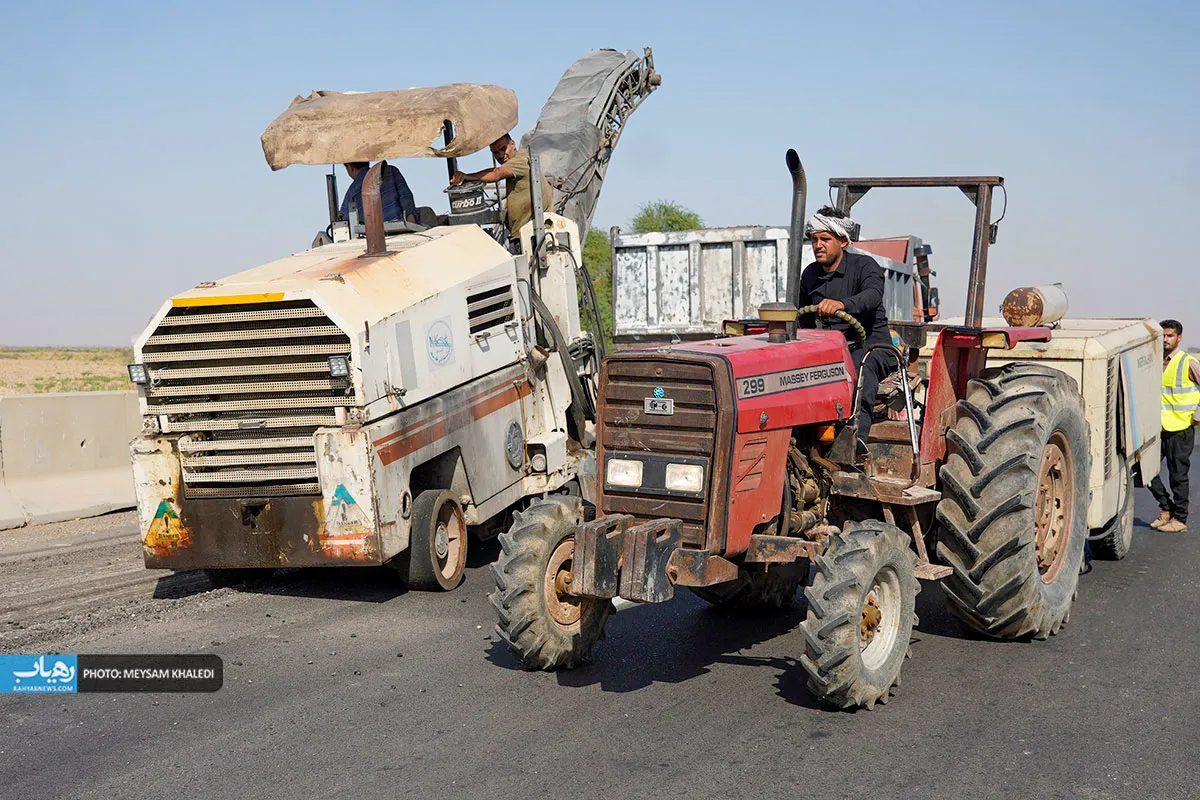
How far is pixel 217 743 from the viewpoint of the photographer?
562 centimetres

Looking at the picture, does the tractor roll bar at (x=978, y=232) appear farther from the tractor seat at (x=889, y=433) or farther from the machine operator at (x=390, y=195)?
the machine operator at (x=390, y=195)

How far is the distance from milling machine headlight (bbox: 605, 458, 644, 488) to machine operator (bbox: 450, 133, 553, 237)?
4.71 metres

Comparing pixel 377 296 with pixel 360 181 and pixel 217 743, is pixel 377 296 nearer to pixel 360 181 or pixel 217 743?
pixel 360 181

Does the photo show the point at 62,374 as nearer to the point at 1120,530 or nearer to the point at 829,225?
the point at 1120,530

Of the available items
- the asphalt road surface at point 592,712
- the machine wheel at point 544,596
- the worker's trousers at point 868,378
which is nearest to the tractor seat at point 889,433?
the worker's trousers at point 868,378

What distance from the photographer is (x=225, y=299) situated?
8016mm

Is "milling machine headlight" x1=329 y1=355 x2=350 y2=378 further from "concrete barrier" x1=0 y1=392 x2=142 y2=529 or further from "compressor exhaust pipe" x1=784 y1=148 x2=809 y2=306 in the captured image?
"concrete barrier" x1=0 y1=392 x2=142 y2=529

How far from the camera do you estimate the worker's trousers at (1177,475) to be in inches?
435

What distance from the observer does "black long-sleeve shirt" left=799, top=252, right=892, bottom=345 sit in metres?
7.19

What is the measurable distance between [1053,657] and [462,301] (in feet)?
15.3

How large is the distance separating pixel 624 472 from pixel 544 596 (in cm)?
77

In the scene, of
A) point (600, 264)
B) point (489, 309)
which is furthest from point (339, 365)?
point (600, 264)

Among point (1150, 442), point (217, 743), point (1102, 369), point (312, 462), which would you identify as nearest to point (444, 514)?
point (312, 462)

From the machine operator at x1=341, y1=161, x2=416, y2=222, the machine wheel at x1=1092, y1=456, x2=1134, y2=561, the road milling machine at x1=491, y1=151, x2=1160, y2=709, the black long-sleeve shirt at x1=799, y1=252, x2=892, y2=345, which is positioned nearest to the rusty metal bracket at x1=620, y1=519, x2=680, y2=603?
the road milling machine at x1=491, y1=151, x2=1160, y2=709
